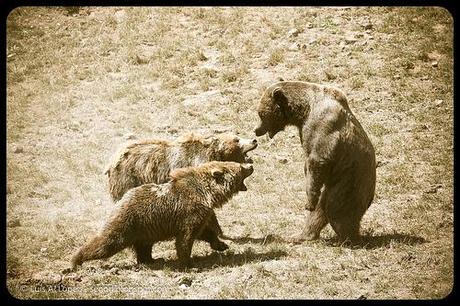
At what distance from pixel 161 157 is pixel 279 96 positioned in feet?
6.27

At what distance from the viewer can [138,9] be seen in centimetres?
1920

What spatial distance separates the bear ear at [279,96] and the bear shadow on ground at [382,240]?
2095mm

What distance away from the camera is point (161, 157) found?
935 cm

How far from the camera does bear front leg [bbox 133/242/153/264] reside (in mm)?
8633

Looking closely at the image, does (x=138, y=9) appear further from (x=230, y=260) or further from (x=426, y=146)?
(x=230, y=260)

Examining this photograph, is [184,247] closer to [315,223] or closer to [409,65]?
[315,223]

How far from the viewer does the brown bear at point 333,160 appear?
29.6ft

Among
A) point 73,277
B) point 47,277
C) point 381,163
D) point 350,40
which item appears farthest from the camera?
point 350,40

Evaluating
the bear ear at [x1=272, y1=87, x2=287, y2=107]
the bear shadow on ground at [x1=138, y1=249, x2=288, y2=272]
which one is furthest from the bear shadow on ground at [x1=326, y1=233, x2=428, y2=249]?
the bear ear at [x1=272, y1=87, x2=287, y2=107]

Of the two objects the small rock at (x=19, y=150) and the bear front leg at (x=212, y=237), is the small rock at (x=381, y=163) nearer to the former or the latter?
the bear front leg at (x=212, y=237)

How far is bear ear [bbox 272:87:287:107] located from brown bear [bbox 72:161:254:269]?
1464 millimetres

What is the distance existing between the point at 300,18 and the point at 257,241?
31.5 ft

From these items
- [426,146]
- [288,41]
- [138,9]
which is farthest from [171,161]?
[138,9]

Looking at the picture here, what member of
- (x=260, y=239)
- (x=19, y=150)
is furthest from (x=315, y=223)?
(x=19, y=150)
